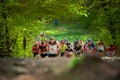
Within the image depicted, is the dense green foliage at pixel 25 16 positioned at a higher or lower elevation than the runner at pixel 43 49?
higher

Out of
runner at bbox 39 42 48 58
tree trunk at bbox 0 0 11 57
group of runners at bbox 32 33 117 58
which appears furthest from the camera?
tree trunk at bbox 0 0 11 57

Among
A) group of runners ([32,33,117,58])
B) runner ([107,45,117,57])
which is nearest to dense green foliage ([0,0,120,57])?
group of runners ([32,33,117,58])

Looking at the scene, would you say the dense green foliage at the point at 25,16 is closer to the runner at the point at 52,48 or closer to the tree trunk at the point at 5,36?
the tree trunk at the point at 5,36

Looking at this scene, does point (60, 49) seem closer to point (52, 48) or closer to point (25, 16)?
point (52, 48)

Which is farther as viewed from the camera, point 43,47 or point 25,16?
point 25,16

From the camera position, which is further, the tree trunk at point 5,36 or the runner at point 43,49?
the tree trunk at point 5,36

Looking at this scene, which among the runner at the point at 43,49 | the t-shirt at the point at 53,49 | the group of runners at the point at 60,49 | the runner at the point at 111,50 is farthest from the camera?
the runner at the point at 111,50

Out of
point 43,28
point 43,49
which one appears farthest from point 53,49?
point 43,28

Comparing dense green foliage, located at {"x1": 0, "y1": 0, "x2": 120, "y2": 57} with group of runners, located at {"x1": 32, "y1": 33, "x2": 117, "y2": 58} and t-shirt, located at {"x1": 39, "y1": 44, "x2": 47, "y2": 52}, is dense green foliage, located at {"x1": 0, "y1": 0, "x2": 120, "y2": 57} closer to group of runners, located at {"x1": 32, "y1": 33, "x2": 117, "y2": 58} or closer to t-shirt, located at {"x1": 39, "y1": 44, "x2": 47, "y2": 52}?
group of runners, located at {"x1": 32, "y1": 33, "x2": 117, "y2": 58}

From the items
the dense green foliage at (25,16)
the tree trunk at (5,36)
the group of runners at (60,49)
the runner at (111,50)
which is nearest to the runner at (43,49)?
the group of runners at (60,49)

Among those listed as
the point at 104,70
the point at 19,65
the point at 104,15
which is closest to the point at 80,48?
the point at 104,15

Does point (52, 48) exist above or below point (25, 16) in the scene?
below

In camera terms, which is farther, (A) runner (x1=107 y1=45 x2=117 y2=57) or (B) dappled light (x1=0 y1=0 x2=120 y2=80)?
(A) runner (x1=107 y1=45 x2=117 y2=57)

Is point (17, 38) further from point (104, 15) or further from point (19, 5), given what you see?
point (104, 15)
